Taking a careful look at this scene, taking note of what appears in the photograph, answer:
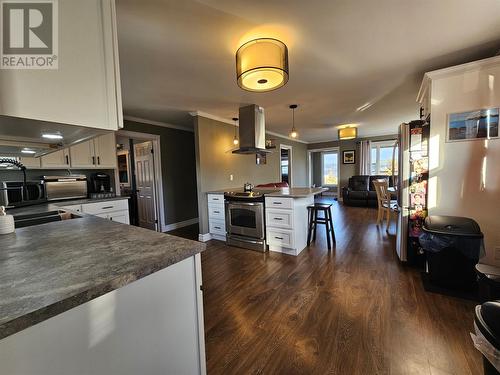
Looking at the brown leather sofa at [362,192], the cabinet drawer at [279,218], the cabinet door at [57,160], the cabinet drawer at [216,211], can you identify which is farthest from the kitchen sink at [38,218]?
the brown leather sofa at [362,192]

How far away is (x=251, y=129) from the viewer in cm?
357

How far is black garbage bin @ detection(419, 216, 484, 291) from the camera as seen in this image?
1884 mm

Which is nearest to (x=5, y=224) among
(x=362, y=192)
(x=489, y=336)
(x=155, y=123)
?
(x=489, y=336)

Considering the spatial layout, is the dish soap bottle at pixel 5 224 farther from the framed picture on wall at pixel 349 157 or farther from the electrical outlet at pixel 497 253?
the framed picture on wall at pixel 349 157

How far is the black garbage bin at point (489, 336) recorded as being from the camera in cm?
91

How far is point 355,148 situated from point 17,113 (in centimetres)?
864

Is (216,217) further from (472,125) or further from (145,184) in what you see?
(472,125)

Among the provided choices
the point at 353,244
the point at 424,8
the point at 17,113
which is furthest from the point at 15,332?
the point at 353,244

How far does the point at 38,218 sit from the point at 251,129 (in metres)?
2.79

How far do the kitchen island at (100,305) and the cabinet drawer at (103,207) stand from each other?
193 cm

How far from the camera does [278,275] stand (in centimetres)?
250

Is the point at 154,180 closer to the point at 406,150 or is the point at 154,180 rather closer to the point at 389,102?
the point at 406,150

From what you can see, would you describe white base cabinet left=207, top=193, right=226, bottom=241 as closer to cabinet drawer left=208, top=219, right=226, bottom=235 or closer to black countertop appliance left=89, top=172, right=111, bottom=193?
cabinet drawer left=208, top=219, right=226, bottom=235

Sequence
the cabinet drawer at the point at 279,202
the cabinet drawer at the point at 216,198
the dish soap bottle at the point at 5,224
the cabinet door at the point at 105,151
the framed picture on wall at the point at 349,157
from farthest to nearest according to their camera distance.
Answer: the framed picture on wall at the point at 349,157 < the cabinet drawer at the point at 216,198 < the cabinet door at the point at 105,151 < the cabinet drawer at the point at 279,202 < the dish soap bottle at the point at 5,224
